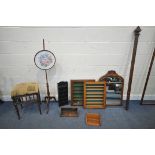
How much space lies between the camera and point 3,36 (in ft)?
9.85

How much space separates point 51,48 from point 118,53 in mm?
1386

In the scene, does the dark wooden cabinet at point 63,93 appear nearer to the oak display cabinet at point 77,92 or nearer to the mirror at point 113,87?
the oak display cabinet at point 77,92

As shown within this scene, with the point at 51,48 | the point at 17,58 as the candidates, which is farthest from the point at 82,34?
the point at 17,58

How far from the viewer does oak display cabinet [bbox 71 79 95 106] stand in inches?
131

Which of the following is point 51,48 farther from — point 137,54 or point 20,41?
point 137,54

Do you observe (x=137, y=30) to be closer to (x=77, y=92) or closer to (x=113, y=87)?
(x=113, y=87)

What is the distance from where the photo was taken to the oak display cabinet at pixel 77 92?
3.34 m

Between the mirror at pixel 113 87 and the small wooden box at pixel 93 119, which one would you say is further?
the mirror at pixel 113 87

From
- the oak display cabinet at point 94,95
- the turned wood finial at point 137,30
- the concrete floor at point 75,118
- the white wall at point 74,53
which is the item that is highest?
the turned wood finial at point 137,30

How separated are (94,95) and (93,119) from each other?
58 cm

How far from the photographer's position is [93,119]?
2877mm

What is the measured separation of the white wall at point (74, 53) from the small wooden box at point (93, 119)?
826 millimetres

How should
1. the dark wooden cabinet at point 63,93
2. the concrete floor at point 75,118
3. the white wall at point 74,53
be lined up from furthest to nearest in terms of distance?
the dark wooden cabinet at point 63,93, the white wall at point 74,53, the concrete floor at point 75,118

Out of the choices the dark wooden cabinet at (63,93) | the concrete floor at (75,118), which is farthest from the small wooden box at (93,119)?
the dark wooden cabinet at (63,93)
